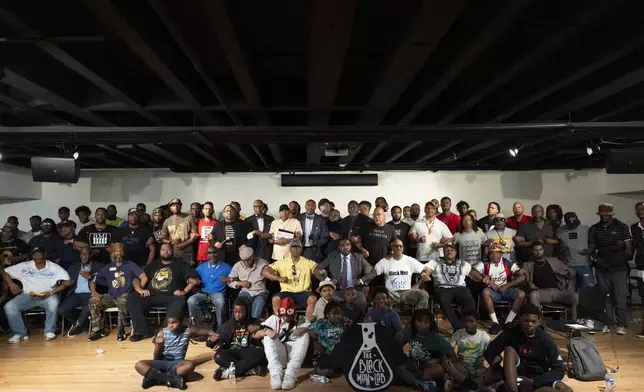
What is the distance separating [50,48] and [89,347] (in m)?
3.50

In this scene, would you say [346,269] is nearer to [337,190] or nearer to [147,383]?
[147,383]

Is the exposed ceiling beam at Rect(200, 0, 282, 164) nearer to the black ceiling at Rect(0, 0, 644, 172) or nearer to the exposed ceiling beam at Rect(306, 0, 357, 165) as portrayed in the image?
the black ceiling at Rect(0, 0, 644, 172)

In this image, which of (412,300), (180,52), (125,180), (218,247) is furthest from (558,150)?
(125,180)

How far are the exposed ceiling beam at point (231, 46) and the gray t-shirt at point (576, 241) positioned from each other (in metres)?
4.60

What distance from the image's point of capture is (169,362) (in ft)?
12.0

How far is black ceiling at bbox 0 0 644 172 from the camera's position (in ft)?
7.11

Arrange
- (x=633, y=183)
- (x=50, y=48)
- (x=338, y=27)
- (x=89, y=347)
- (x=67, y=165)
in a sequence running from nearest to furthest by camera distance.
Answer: (x=338, y=27)
(x=50, y=48)
(x=89, y=347)
(x=67, y=165)
(x=633, y=183)

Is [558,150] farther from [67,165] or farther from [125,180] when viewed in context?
[125,180]

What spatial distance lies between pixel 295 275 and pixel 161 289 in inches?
66.3

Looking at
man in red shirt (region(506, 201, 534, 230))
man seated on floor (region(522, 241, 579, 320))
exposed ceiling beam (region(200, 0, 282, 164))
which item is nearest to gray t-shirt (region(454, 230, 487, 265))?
man seated on floor (region(522, 241, 579, 320))

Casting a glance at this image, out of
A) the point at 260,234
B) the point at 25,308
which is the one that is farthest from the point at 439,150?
the point at 25,308

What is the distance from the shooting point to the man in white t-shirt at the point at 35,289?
4.85m

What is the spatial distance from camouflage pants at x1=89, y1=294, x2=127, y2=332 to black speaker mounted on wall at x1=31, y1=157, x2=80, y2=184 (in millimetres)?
1523

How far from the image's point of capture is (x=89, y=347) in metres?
4.56
